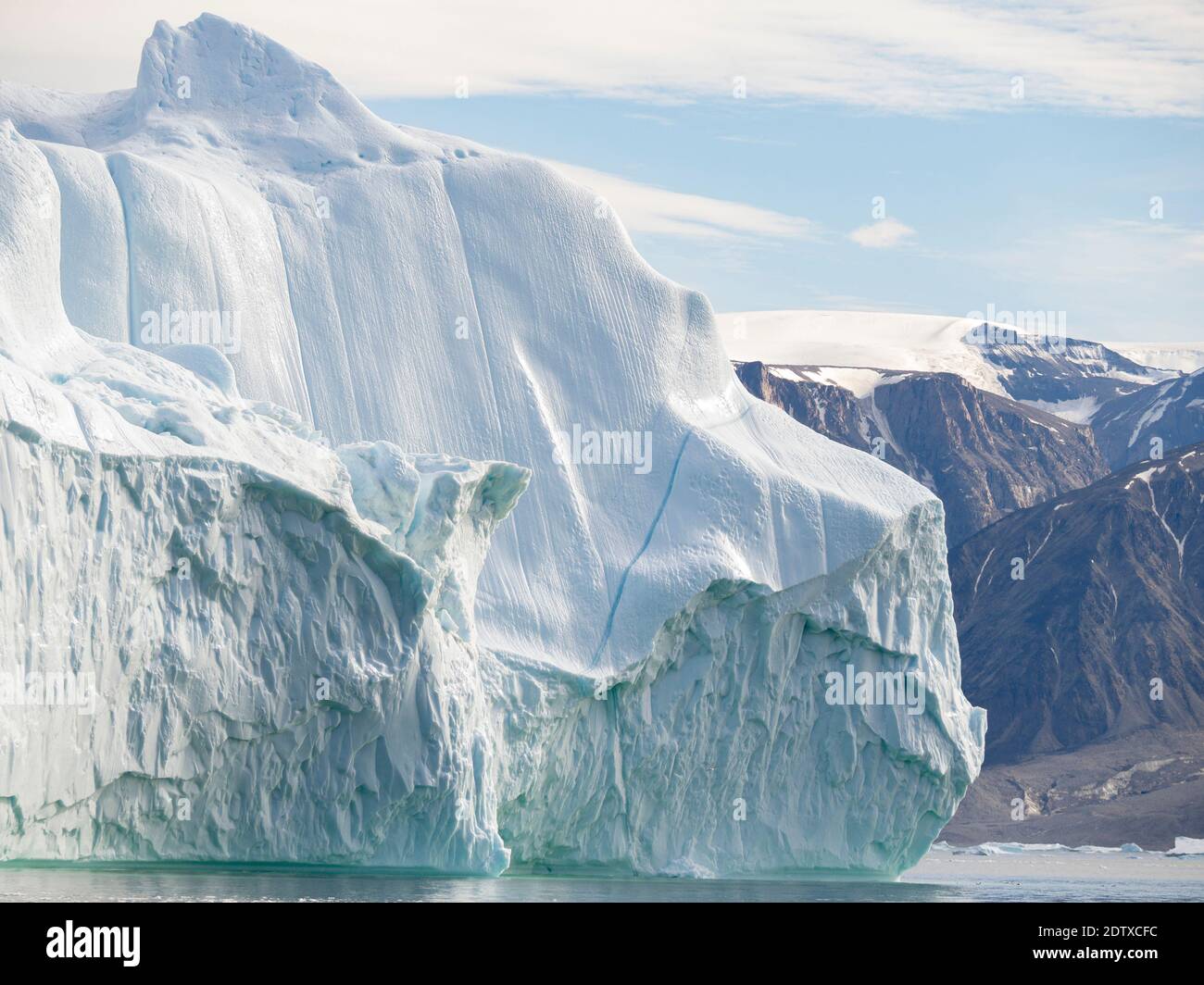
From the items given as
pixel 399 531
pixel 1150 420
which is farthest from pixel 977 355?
pixel 399 531

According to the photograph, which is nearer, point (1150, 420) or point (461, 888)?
point (461, 888)

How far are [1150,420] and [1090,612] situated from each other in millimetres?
55785

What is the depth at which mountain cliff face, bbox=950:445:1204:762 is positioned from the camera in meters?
109

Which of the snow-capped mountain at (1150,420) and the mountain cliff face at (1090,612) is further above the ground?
the snow-capped mountain at (1150,420)

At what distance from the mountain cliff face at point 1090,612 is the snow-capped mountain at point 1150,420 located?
32024 mm

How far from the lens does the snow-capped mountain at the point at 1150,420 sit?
161125 mm

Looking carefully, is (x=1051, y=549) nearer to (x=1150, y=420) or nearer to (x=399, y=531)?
(x=1150, y=420)

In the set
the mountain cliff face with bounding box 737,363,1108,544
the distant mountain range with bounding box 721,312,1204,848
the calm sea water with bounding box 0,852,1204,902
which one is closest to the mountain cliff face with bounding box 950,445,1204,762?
the distant mountain range with bounding box 721,312,1204,848

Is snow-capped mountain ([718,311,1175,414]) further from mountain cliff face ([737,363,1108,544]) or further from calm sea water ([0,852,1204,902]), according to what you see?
calm sea water ([0,852,1204,902])

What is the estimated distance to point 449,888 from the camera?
2811cm

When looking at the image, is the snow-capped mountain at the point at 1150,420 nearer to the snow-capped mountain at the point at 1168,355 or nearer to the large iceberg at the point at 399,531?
the snow-capped mountain at the point at 1168,355

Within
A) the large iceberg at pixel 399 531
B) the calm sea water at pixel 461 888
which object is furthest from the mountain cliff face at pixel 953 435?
the large iceberg at pixel 399 531

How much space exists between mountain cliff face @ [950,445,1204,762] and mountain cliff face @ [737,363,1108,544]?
13.8 metres

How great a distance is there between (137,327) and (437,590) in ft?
22.7
